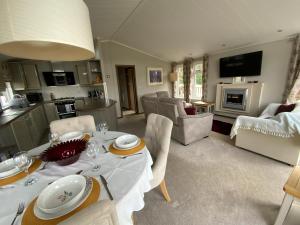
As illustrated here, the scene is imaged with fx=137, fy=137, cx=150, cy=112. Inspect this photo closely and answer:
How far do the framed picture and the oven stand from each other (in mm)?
3334

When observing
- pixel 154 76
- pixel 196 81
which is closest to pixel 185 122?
pixel 196 81

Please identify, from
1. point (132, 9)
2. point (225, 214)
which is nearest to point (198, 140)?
point (225, 214)

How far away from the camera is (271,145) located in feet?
7.32

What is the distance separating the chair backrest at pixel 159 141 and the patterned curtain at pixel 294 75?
13.1 feet

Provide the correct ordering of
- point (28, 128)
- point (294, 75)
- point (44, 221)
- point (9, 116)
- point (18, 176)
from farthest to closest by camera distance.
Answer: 1. point (294, 75)
2. point (28, 128)
3. point (9, 116)
4. point (18, 176)
5. point (44, 221)

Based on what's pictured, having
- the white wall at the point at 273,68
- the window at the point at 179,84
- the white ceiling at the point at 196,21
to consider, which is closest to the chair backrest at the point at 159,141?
the white ceiling at the point at 196,21

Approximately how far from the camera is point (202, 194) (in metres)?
1.72

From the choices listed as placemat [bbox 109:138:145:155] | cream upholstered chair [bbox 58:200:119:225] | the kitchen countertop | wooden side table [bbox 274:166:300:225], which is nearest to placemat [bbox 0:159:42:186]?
placemat [bbox 109:138:145:155]

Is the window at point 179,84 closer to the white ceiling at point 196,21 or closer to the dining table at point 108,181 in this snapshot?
the white ceiling at point 196,21

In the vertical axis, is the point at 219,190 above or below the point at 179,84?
below

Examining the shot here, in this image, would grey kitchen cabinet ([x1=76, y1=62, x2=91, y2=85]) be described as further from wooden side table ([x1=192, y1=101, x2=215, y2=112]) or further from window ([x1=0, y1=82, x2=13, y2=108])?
wooden side table ([x1=192, y1=101, x2=215, y2=112])

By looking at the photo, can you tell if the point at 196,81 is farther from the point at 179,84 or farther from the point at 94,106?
the point at 94,106

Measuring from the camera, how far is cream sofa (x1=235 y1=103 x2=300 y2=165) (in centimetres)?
204

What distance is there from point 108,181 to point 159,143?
753mm
